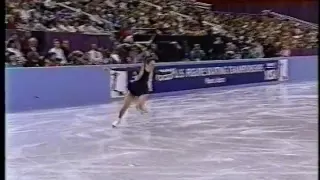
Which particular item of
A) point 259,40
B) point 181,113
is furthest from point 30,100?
point 259,40

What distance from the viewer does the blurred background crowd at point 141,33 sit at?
34.4 feet

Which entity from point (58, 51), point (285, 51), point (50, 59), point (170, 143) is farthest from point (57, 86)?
point (285, 51)

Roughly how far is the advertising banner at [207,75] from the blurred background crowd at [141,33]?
0.48 m

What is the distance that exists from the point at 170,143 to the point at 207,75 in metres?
7.46

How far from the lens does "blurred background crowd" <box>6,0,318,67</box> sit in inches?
412

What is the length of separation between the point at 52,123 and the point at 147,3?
8530 mm

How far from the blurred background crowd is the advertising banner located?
1.58 feet

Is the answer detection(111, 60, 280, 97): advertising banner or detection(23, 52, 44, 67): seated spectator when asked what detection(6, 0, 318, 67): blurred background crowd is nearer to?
detection(23, 52, 44, 67): seated spectator

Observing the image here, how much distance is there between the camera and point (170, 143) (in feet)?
19.6

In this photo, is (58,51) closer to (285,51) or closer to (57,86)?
(57,86)

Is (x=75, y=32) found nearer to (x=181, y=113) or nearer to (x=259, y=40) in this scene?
(x=181, y=113)

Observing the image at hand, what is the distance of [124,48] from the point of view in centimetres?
1232

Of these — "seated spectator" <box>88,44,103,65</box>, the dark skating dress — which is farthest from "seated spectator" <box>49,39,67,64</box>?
the dark skating dress
